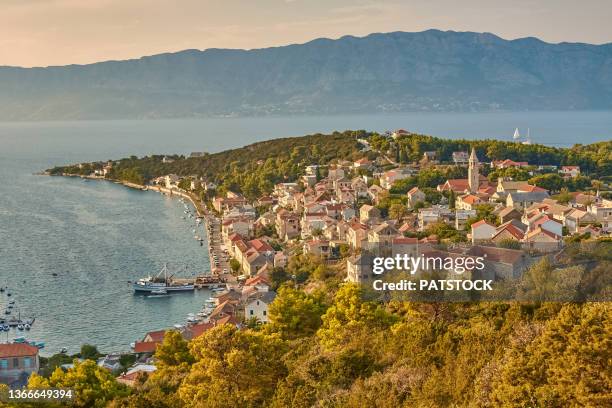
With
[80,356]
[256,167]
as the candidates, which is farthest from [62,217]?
[80,356]

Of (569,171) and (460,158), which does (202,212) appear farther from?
(569,171)

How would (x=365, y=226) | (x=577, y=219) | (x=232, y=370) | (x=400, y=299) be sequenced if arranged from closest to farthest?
(x=232, y=370)
(x=400, y=299)
(x=577, y=219)
(x=365, y=226)

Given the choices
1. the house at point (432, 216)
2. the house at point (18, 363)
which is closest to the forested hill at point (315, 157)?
the house at point (432, 216)

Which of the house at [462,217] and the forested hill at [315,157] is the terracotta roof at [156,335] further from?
the forested hill at [315,157]

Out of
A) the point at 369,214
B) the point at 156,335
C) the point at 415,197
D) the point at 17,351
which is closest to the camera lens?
the point at 17,351

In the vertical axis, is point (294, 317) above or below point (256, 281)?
above

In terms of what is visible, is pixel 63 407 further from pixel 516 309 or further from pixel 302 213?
pixel 302 213

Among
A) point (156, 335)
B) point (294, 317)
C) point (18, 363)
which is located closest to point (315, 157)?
point (156, 335)
